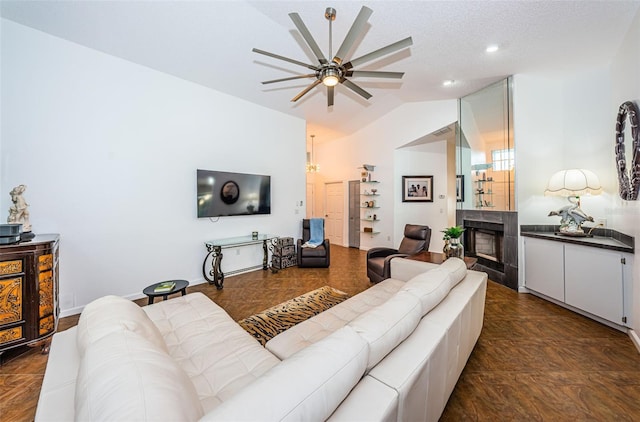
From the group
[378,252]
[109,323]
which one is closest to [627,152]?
[378,252]

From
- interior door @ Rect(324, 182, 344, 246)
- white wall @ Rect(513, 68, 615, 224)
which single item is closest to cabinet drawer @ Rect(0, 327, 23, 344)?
white wall @ Rect(513, 68, 615, 224)

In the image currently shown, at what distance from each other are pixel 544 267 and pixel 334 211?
5.22 meters

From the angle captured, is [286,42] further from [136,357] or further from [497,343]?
[497,343]

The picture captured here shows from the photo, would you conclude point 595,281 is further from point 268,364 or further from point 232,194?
point 232,194

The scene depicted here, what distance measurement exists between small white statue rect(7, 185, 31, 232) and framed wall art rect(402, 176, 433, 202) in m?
6.29

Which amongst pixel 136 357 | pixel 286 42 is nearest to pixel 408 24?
pixel 286 42

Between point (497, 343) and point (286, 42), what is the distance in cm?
402

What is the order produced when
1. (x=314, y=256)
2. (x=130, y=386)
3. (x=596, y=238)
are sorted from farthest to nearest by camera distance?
(x=314, y=256) < (x=596, y=238) < (x=130, y=386)

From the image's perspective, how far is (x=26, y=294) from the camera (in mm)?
2092

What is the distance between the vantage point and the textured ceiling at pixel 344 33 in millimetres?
2346

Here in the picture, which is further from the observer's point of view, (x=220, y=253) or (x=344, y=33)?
(x=220, y=253)

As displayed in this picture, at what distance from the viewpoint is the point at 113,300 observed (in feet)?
4.75

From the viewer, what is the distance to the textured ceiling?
2.35 metres

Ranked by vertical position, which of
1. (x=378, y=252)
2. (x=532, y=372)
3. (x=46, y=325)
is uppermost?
(x=378, y=252)
